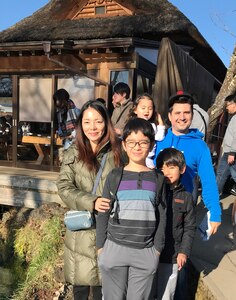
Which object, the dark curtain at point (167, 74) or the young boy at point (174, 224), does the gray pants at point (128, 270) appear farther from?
the dark curtain at point (167, 74)

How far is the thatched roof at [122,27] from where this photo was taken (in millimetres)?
8062

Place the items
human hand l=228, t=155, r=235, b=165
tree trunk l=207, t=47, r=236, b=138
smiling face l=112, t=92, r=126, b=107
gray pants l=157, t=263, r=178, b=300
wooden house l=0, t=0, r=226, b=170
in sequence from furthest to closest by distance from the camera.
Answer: wooden house l=0, t=0, r=226, b=170 → tree trunk l=207, t=47, r=236, b=138 → human hand l=228, t=155, r=235, b=165 → smiling face l=112, t=92, r=126, b=107 → gray pants l=157, t=263, r=178, b=300

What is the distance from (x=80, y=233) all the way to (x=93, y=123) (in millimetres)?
755

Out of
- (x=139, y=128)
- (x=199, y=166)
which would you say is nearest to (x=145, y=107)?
(x=199, y=166)

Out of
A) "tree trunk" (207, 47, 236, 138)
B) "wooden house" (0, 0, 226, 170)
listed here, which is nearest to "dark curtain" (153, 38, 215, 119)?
"tree trunk" (207, 47, 236, 138)

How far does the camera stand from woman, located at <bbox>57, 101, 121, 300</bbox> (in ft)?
6.87

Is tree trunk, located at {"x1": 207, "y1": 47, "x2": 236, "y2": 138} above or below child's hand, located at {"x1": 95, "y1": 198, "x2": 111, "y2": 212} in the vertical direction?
above

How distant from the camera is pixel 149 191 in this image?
6.08 feet

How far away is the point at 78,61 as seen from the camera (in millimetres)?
7391

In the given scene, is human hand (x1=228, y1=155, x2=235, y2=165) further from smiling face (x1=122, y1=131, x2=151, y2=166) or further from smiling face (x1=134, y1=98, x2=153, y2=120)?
smiling face (x1=122, y1=131, x2=151, y2=166)

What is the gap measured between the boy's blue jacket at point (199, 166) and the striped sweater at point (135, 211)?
0.54 m

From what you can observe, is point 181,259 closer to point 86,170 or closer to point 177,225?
point 177,225

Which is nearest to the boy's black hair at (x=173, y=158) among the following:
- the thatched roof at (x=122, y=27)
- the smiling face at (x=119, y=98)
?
the smiling face at (x=119, y=98)

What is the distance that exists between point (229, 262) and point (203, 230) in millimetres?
1105
